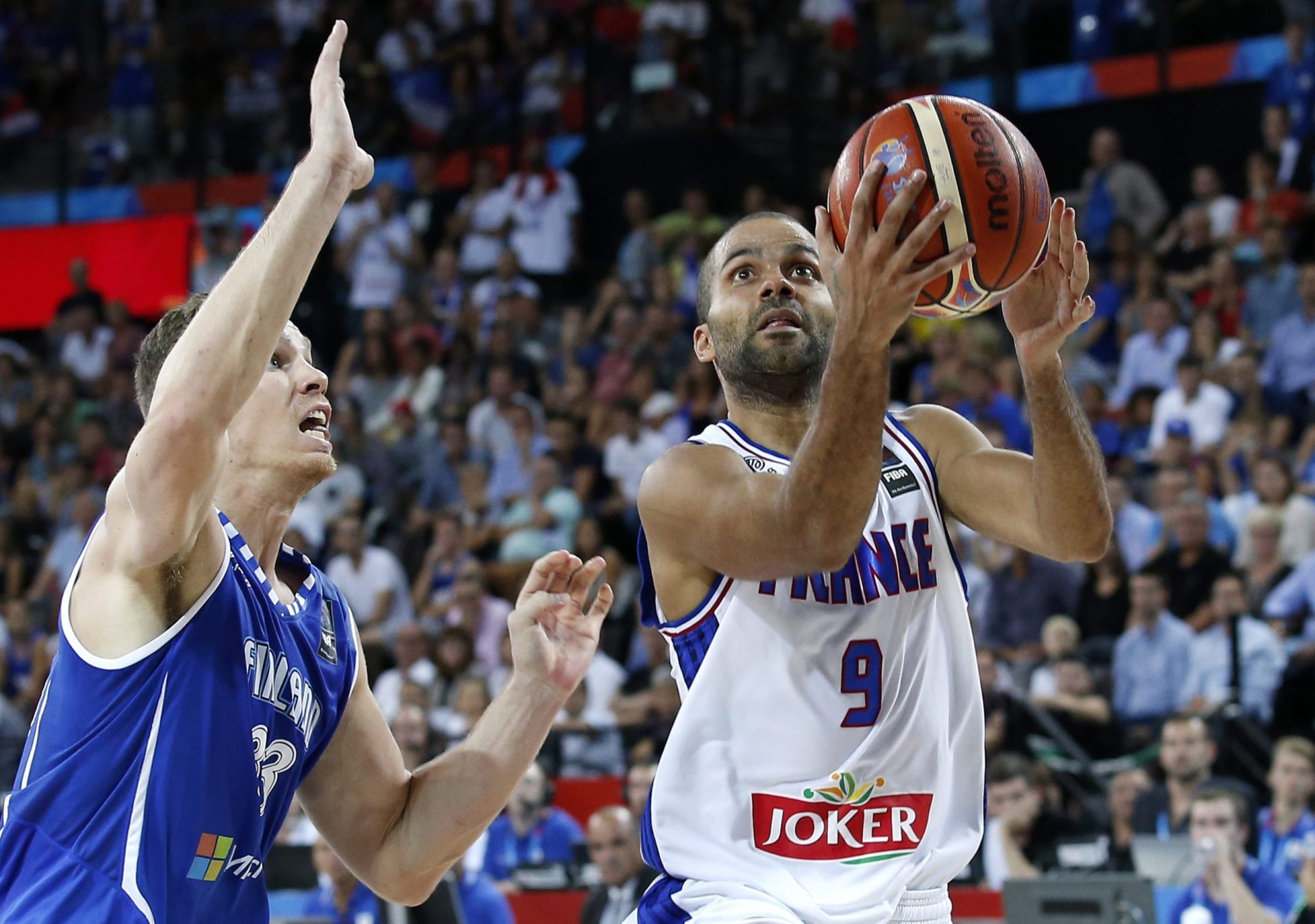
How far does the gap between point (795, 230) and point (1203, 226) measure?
958 cm

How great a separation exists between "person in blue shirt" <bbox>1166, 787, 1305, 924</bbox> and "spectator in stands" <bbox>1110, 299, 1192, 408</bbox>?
477 centimetres

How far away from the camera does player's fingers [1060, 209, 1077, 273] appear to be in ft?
13.1

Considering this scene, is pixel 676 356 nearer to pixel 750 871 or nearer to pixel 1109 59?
pixel 1109 59

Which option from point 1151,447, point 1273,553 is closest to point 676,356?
point 1151,447

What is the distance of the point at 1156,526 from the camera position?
10609 mm

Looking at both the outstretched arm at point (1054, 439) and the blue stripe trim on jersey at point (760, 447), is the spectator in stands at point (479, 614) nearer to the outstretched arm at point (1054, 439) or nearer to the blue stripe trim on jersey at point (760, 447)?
the blue stripe trim on jersey at point (760, 447)

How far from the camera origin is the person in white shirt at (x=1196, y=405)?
11219 millimetres

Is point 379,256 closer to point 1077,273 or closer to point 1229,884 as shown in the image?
point 1229,884

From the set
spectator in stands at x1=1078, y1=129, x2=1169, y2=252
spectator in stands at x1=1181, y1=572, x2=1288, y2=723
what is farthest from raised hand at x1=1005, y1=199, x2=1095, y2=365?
spectator in stands at x1=1078, y1=129, x2=1169, y2=252

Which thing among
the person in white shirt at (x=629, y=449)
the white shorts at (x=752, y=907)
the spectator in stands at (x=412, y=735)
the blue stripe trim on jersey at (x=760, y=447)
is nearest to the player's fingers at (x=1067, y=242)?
the blue stripe trim on jersey at (x=760, y=447)

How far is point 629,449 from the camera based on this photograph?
13.0 metres

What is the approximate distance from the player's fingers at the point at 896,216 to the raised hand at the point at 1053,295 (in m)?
0.62

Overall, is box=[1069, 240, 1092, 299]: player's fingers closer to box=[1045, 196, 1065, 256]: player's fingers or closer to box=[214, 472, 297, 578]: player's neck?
box=[1045, 196, 1065, 256]: player's fingers

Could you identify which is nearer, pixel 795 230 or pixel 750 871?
pixel 750 871
